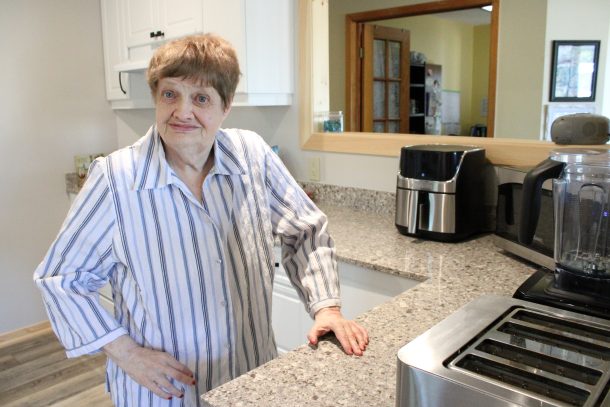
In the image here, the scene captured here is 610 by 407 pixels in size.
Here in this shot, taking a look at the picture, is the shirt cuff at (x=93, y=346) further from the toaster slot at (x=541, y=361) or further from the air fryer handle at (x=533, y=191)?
the air fryer handle at (x=533, y=191)

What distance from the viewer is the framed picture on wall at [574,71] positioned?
2.70 m

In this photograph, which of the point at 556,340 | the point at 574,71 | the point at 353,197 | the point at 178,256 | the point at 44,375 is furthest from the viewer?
the point at 574,71

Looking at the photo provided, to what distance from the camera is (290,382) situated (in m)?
0.87

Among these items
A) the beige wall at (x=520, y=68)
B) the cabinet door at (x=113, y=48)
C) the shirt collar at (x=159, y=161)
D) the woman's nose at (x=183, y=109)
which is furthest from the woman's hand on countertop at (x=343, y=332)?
the cabinet door at (x=113, y=48)

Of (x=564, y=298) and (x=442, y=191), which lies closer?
(x=564, y=298)

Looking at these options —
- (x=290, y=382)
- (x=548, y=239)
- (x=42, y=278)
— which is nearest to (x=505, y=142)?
(x=548, y=239)

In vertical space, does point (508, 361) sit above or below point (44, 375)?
above

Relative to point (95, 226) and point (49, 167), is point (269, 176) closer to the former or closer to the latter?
point (95, 226)

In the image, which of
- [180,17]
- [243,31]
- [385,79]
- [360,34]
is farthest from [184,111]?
[385,79]

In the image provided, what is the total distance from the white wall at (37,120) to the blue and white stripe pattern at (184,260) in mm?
2294

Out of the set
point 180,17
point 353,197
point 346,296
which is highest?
point 180,17

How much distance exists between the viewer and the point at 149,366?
108 centimetres

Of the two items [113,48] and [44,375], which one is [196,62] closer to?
[44,375]

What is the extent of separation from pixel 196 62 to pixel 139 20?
1.99 m
